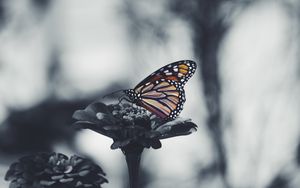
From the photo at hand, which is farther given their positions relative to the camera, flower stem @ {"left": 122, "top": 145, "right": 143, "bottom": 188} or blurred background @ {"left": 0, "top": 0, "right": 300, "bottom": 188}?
blurred background @ {"left": 0, "top": 0, "right": 300, "bottom": 188}

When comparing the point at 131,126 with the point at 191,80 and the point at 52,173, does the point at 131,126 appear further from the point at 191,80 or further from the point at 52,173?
the point at 191,80

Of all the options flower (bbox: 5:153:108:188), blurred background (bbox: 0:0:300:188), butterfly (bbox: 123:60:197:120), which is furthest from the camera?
blurred background (bbox: 0:0:300:188)

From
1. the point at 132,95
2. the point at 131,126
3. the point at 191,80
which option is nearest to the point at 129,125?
the point at 131,126

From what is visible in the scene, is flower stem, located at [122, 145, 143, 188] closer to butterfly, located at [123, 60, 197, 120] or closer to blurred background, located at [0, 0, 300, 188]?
butterfly, located at [123, 60, 197, 120]

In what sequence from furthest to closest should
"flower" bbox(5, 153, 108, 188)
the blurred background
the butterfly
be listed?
the blurred background, the butterfly, "flower" bbox(5, 153, 108, 188)

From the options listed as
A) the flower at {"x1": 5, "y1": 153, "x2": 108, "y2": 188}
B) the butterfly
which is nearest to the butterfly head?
the butterfly

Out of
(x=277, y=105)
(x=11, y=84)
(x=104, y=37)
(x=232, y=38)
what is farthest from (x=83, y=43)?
(x=277, y=105)

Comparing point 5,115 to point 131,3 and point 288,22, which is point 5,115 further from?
point 288,22
